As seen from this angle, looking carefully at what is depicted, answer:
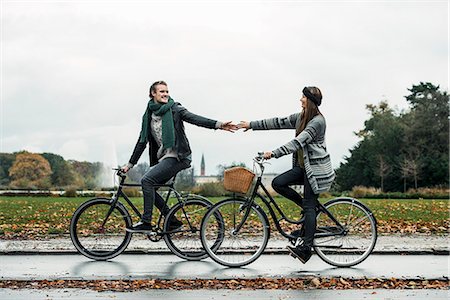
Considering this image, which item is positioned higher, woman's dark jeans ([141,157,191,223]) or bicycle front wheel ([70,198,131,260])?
woman's dark jeans ([141,157,191,223])

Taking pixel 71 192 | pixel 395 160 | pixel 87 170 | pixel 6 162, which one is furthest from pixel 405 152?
pixel 6 162

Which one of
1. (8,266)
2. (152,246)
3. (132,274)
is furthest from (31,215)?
(132,274)

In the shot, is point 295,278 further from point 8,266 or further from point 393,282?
point 8,266

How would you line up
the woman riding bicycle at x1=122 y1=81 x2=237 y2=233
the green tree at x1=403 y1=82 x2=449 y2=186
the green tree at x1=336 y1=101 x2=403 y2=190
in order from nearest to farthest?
the woman riding bicycle at x1=122 y1=81 x2=237 y2=233
the green tree at x1=403 y1=82 x2=449 y2=186
the green tree at x1=336 y1=101 x2=403 y2=190

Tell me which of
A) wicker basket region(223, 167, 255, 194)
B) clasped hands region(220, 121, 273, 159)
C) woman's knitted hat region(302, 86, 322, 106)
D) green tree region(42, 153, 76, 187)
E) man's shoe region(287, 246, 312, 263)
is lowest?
man's shoe region(287, 246, 312, 263)

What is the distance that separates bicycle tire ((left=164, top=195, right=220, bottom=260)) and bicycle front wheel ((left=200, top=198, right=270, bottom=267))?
0.32 metres

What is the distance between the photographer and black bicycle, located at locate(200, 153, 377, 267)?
30.7 feet

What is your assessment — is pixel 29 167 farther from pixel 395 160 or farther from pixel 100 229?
pixel 100 229

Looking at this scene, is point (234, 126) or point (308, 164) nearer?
point (308, 164)

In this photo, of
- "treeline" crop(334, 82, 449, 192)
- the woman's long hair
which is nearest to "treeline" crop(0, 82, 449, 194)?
"treeline" crop(334, 82, 449, 192)

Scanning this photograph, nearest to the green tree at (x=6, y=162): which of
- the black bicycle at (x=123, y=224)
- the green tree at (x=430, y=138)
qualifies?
the green tree at (x=430, y=138)

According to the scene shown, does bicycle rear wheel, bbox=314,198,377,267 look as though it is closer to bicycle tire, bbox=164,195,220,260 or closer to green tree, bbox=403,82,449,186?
bicycle tire, bbox=164,195,220,260

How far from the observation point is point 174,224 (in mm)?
9867

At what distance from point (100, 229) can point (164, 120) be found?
5.79 feet
